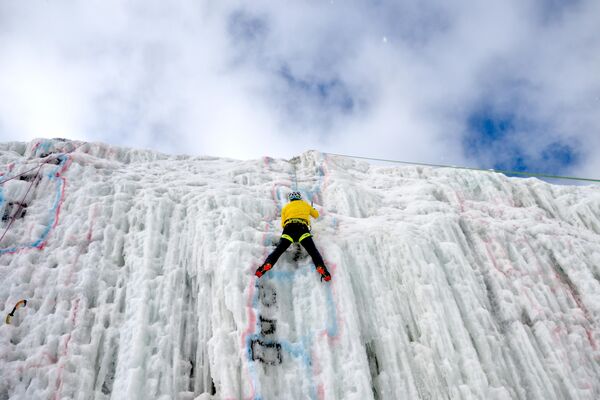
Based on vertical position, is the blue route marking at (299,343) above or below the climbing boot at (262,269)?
below

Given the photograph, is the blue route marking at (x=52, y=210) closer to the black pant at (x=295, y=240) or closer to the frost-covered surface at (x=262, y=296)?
the frost-covered surface at (x=262, y=296)

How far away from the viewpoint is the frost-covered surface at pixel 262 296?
15.7 ft

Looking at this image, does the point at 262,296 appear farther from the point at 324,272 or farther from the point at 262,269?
the point at 324,272

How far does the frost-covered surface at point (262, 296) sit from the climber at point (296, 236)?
0.94ft

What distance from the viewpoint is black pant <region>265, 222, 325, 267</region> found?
5.72 metres

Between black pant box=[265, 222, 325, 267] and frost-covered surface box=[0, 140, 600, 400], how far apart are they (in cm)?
30

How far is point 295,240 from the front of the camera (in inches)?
239

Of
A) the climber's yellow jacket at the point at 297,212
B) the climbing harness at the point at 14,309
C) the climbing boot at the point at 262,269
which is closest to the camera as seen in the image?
the climbing harness at the point at 14,309

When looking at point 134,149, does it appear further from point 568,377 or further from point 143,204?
point 568,377

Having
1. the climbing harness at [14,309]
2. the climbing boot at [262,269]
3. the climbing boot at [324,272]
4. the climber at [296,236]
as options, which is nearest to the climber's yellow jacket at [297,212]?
the climber at [296,236]

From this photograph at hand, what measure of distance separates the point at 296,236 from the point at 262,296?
114 centimetres

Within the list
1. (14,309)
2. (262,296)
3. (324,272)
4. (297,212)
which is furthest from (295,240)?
(14,309)

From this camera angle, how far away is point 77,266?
5637 mm

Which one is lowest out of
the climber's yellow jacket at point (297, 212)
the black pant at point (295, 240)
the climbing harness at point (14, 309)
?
the climbing harness at point (14, 309)
